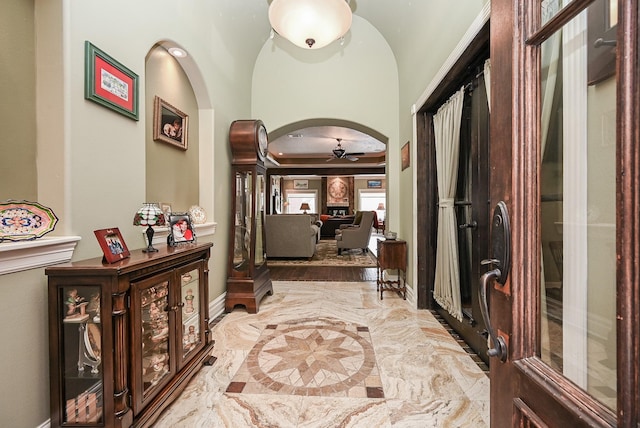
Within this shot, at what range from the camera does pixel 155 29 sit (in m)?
2.13

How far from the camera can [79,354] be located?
1381mm

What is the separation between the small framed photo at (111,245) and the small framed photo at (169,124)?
4.29ft

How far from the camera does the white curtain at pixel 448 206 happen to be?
101 inches

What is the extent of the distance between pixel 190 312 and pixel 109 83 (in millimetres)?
1485

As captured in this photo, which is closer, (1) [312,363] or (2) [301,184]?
(1) [312,363]

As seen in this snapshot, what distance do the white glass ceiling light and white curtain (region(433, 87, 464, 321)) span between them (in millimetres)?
1235

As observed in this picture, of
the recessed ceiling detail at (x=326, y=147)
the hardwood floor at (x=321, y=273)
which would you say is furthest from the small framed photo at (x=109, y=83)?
the recessed ceiling detail at (x=326, y=147)

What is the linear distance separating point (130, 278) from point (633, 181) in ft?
5.47

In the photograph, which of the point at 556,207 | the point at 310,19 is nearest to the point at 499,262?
the point at 556,207

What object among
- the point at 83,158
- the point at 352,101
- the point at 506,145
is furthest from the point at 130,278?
the point at 352,101

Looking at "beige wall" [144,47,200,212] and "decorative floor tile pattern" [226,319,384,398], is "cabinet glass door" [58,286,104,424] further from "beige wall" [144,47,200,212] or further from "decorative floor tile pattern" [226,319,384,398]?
"beige wall" [144,47,200,212]

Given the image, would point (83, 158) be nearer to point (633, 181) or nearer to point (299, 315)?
point (633, 181)

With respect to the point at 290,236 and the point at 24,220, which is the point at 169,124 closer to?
the point at 24,220

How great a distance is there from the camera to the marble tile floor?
1.62 metres
